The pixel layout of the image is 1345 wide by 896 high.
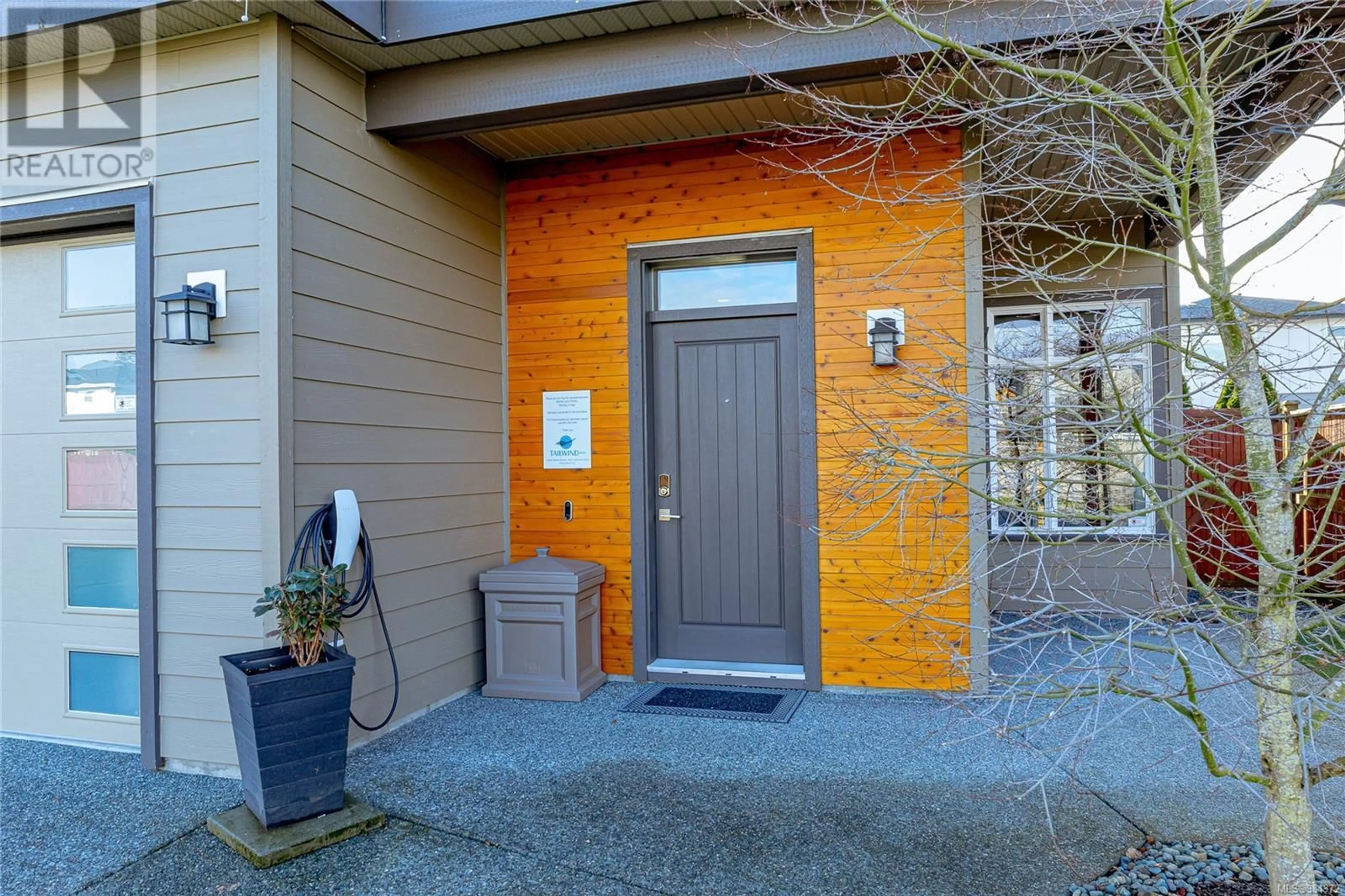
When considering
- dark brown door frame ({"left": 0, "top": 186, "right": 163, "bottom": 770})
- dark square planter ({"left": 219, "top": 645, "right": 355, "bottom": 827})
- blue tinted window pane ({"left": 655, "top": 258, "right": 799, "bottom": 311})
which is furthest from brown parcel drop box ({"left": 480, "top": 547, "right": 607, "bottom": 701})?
blue tinted window pane ({"left": 655, "top": 258, "right": 799, "bottom": 311})

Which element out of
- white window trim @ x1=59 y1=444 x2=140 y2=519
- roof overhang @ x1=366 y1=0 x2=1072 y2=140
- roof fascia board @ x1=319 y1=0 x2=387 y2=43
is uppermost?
roof fascia board @ x1=319 y1=0 x2=387 y2=43

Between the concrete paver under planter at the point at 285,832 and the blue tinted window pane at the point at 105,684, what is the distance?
3.46 ft

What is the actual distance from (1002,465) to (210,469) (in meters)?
2.96

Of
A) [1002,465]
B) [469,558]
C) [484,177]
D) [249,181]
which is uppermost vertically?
[484,177]

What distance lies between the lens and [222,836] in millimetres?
2701

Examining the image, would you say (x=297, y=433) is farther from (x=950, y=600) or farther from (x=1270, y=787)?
(x=1270, y=787)

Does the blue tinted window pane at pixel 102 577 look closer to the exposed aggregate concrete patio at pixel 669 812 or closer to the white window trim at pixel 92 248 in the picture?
the exposed aggregate concrete patio at pixel 669 812

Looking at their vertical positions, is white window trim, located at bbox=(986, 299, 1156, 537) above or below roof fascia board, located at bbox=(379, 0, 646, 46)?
below

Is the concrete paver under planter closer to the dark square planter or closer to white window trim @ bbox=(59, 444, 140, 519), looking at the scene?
the dark square planter

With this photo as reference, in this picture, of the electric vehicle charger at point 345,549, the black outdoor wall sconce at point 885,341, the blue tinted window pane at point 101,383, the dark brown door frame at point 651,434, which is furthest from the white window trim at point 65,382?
the black outdoor wall sconce at point 885,341

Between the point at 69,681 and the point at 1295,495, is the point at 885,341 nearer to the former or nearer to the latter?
the point at 1295,495

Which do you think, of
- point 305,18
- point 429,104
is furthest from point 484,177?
point 305,18

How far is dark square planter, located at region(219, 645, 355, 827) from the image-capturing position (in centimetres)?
270

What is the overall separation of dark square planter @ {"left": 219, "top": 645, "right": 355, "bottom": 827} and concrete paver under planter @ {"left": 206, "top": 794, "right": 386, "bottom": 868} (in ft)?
0.10
